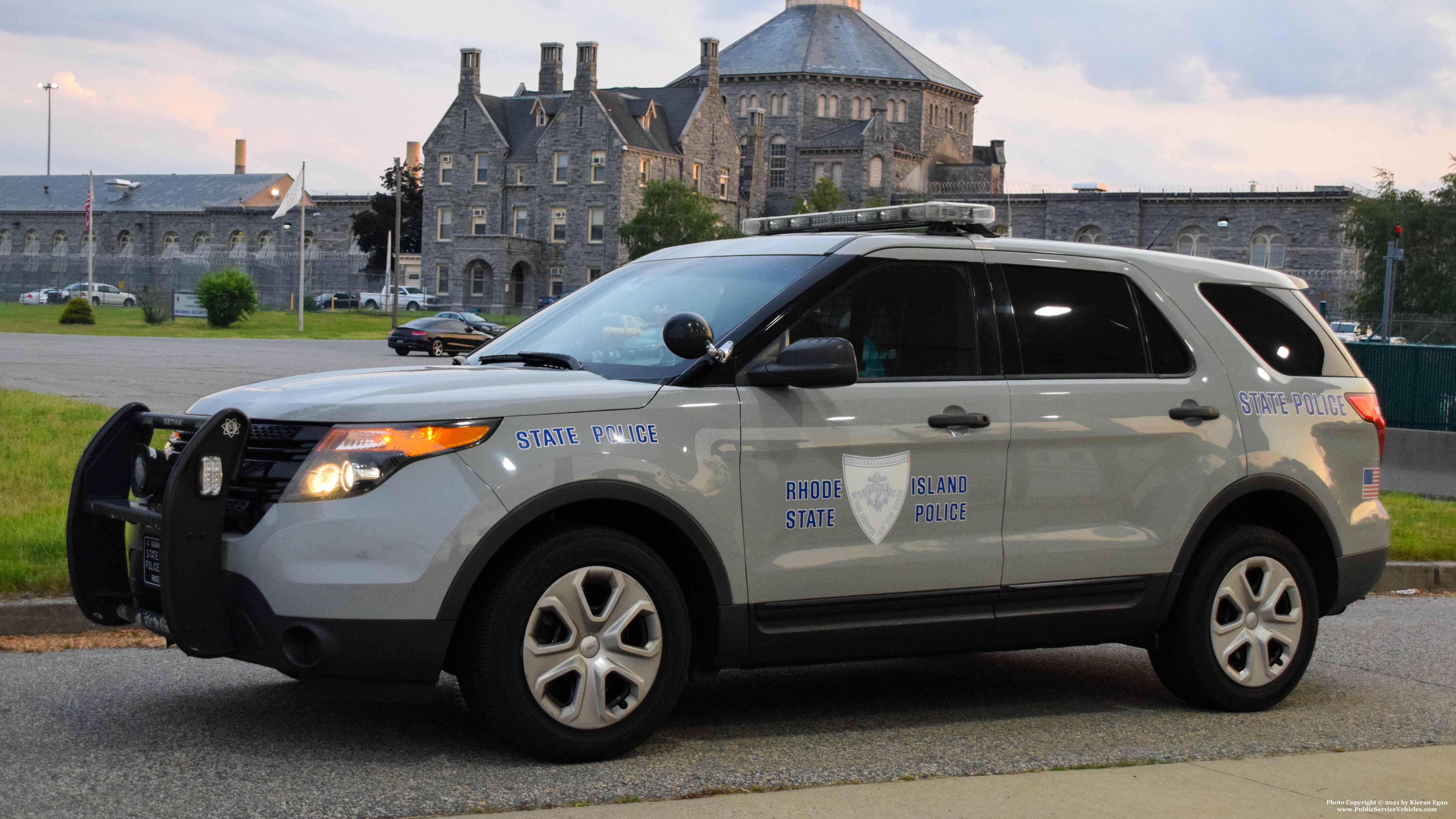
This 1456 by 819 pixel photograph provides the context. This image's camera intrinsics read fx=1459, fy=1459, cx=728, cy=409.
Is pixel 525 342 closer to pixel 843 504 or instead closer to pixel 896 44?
pixel 843 504

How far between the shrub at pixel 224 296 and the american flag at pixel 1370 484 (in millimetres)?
56225

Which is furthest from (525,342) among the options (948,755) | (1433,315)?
(1433,315)

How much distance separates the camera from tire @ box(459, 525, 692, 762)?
4590 millimetres

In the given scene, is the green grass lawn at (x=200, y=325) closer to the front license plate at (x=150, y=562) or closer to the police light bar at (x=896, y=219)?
the police light bar at (x=896, y=219)

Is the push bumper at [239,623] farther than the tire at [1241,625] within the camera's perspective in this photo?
No

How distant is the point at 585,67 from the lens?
301ft

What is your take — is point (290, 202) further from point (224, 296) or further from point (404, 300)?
point (224, 296)

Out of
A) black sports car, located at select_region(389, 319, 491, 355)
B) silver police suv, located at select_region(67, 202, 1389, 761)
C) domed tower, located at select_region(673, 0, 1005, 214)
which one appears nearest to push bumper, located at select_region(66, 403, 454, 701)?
silver police suv, located at select_region(67, 202, 1389, 761)

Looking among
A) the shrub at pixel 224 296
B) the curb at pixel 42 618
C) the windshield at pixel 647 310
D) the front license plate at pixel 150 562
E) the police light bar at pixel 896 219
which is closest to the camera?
the front license plate at pixel 150 562

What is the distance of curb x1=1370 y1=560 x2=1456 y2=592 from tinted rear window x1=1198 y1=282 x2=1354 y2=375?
4.07 meters

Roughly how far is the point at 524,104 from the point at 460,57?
513 centimetres

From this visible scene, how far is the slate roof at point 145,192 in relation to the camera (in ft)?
384

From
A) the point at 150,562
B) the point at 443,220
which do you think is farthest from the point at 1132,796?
the point at 443,220

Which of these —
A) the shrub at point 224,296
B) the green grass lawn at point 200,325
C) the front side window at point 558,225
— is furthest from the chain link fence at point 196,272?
the front side window at point 558,225
